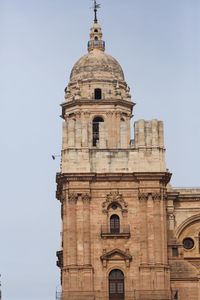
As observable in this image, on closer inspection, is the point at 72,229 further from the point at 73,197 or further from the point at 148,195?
the point at 148,195

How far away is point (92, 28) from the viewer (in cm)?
7969

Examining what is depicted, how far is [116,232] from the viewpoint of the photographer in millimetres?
66688

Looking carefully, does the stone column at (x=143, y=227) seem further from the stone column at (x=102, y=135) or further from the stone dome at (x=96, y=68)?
the stone dome at (x=96, y=68)

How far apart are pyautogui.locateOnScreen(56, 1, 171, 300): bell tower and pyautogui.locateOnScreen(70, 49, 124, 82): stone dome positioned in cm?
664

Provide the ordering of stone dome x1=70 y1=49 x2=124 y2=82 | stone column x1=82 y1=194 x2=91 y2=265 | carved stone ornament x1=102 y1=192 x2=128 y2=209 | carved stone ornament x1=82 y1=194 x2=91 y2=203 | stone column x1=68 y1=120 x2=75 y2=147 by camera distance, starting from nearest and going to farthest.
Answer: stone column x1=82 y1=194 x2=91 y2=265, carved stone ornament x1=82 y1=194 x2=91 y2=203, carved stone ornament x1=102 y1=192 x2=128 y2=209, stone column x1=68 y1=120 x2=75 y2=147, stone dome x1=70 y1=49 x2=124 y2=82

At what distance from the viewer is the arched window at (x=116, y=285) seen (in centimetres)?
6550

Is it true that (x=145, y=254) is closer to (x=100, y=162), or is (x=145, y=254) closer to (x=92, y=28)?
(x=100, y=162)

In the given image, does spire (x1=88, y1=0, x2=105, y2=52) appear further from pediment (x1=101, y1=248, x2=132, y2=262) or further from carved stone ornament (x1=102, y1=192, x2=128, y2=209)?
pediment (x1=101, y1=248, x2=132, y2=262)

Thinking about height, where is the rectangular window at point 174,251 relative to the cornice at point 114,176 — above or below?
below

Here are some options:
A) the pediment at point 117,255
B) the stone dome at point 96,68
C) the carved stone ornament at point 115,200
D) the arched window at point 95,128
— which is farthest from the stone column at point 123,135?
the pediment at point 117,255

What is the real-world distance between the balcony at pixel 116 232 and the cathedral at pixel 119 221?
0.19 ft

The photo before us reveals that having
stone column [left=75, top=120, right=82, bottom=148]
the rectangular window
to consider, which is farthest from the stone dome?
the rectangular window

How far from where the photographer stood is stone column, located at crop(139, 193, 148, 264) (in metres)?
65.8

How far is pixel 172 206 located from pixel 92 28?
17524 mm
